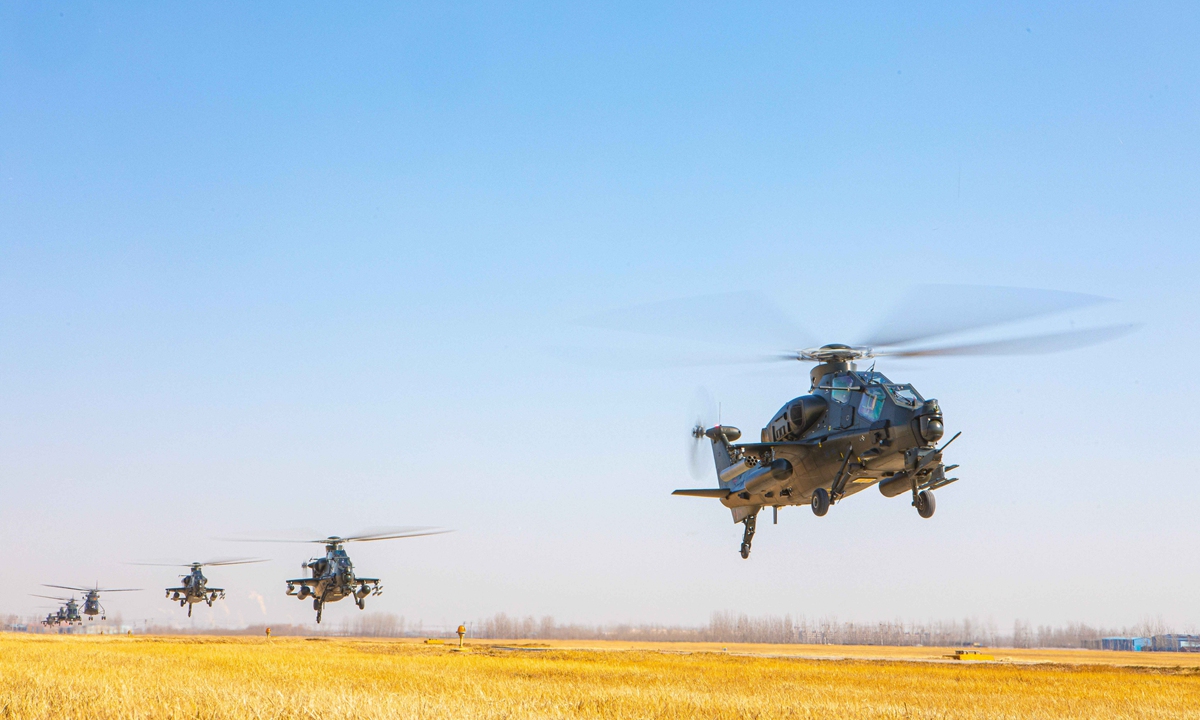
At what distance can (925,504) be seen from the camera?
89.0 ft

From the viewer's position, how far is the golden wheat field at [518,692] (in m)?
15.0

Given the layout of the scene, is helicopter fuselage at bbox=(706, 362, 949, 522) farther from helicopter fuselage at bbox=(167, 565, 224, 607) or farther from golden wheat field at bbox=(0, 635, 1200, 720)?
helicopter fuselage at bbox=(167, 565, 224, 607)

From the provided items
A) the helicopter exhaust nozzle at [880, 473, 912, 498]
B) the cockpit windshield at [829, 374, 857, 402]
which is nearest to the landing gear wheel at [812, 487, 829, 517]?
the helicopter exhaust nozzle at [880, 473, 912, 498]

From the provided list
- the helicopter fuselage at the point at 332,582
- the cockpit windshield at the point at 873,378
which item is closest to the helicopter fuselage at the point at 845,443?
the cockpit windshield at the point at 873,378

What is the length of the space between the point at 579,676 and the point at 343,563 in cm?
3665

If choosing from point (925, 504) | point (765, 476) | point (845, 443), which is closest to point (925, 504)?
point (925, 504)

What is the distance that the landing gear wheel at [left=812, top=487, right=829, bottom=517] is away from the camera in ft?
95.2

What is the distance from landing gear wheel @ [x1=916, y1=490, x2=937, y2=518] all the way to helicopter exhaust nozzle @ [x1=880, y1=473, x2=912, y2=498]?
1.47 feet

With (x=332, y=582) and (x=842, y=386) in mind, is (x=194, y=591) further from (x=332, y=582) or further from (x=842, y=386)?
(x=842, y=386)

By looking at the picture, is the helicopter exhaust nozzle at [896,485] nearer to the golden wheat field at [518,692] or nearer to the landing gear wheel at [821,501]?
the landing gear wheel at [821,501]

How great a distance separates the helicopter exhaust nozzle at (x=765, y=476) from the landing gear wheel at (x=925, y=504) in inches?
171

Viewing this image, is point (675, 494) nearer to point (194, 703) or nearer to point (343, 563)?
point (194, 703)

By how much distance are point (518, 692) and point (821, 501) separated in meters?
11.7

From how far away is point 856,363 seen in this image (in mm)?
30656
